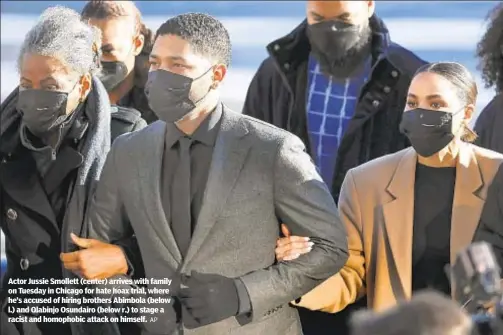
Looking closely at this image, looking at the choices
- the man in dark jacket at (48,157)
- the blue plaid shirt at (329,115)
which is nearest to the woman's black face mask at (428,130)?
the blue plaid shirt at (329,115)

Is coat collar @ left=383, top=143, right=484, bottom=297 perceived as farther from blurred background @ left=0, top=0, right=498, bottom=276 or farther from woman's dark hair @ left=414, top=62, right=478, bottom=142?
blurred background @ left=0, top=0, right=498, bottom=276

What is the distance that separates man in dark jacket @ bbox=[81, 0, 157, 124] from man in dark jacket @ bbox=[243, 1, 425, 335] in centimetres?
56

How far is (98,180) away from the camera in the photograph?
3463 millimetres

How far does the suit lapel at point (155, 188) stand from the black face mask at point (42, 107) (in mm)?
396

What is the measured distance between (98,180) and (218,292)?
2.03ft

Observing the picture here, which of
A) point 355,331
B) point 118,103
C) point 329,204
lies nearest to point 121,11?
point 118,103

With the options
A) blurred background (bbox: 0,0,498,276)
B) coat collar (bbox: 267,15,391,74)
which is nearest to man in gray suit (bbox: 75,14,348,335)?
coat collar (bbox: 267,15,391,74)

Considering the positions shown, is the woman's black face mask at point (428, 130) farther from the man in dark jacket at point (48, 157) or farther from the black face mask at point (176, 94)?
the man in dark jacket at point (48, 157)

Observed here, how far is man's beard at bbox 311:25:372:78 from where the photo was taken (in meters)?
4.18

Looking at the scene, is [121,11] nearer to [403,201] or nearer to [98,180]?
[98,180]

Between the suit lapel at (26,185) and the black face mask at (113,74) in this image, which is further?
the black face mask at (113,74)

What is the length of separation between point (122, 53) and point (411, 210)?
4.81 feet

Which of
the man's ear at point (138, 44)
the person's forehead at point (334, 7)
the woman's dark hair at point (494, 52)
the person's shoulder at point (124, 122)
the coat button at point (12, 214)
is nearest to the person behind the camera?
the coat button at point (12, 214)

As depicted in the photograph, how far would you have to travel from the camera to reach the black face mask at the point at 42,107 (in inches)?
136
